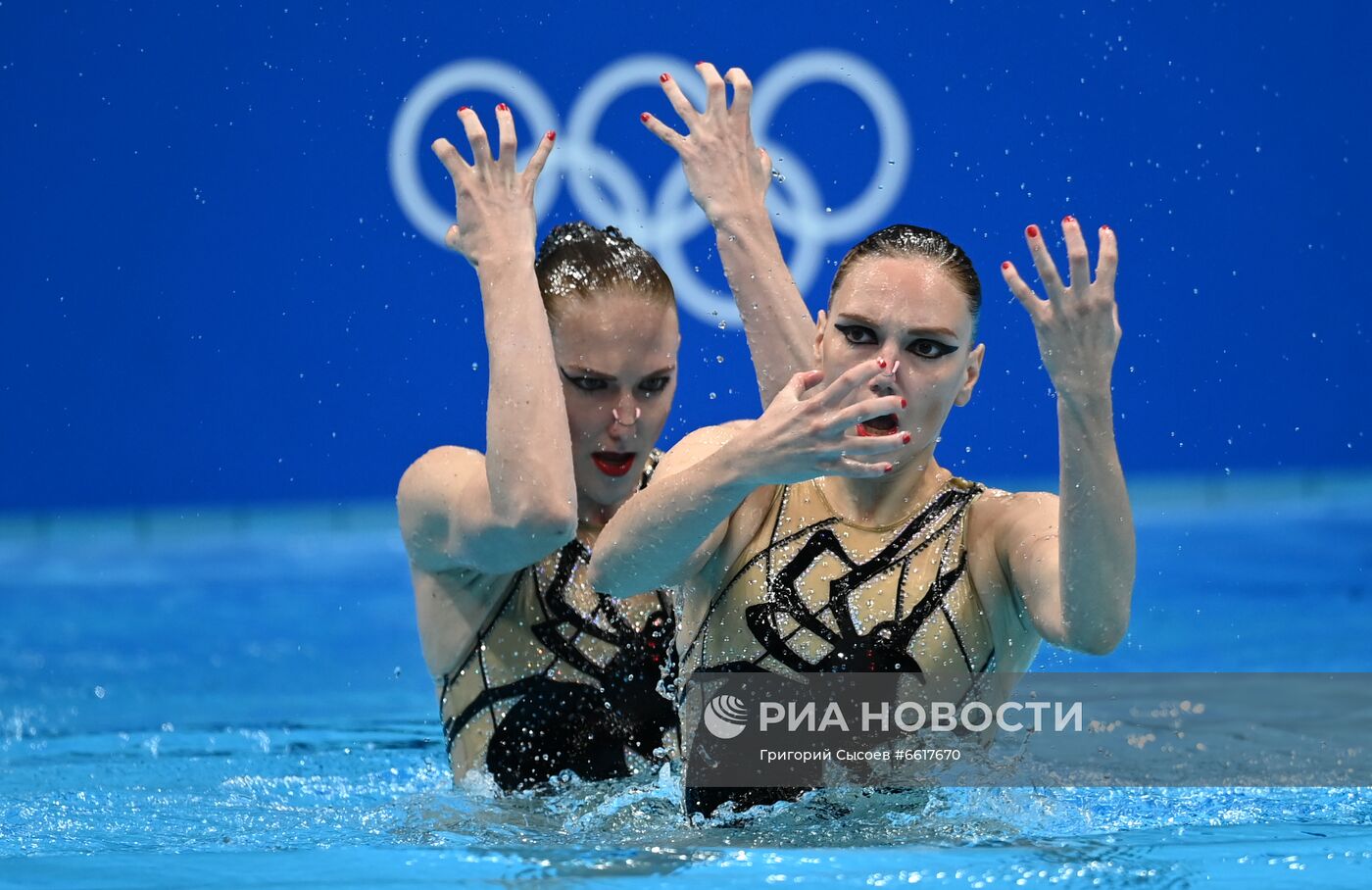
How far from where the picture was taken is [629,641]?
3.49 meters

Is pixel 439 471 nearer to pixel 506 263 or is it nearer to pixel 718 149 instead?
pixel 506 263

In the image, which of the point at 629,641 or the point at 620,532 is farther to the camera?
the point at 629,641

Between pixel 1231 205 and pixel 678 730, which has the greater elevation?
pixel 1231 205

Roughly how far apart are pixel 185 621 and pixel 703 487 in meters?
4.51

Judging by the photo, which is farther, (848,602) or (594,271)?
(594,271)

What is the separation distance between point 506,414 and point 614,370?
33cm

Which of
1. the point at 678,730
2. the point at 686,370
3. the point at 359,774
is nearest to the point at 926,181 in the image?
the point at 686,370

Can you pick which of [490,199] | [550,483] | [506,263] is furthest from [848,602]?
[490,199]

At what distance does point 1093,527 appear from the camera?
253 centimetres

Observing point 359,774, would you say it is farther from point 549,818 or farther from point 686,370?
point 686,370

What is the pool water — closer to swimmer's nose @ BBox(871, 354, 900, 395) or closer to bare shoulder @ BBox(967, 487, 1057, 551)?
bare shoulder @ BBox(967, 487, 1057, 551)

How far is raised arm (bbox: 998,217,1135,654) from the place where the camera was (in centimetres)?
240

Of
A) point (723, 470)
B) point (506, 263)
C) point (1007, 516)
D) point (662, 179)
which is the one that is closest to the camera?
point (723, 470)

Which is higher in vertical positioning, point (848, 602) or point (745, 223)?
point (745, 223)
